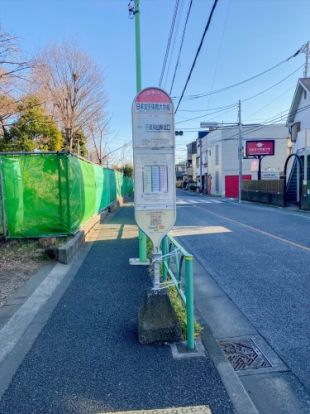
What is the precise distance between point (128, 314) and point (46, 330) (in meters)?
1.01

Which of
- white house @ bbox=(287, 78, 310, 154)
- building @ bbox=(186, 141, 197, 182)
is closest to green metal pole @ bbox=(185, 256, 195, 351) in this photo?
white house @ bbox=(287, 78, 310, 154)

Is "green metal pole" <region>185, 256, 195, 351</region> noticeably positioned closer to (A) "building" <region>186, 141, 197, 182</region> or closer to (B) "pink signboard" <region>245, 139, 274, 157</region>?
(B) "pink signboard" <region>245, 139, 274, 157</region>

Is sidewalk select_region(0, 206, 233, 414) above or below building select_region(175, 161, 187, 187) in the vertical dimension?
below

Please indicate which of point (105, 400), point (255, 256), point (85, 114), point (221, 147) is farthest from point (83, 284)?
point (221, 147)

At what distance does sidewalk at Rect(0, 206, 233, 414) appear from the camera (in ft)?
8.51

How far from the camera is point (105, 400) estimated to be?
2.62m

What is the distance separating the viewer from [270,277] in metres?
5.96

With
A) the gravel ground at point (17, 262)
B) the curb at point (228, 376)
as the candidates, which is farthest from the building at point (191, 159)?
the curb at point (228, 376)

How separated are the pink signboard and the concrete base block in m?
30.0

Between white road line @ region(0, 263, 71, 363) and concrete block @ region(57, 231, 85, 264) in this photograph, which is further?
concrete block @ region(57, 231, 85, 264)

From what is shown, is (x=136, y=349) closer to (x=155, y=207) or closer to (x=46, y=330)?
(x=46, y=330)

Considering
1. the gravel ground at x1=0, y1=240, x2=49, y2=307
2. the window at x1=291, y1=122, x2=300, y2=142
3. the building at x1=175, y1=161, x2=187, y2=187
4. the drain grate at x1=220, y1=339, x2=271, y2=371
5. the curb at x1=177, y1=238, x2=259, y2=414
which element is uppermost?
the window at x1=291, y1=122, x2=300, y2=142

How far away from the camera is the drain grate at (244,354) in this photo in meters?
→ 3.23

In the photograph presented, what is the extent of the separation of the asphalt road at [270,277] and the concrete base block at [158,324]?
1121 mm
